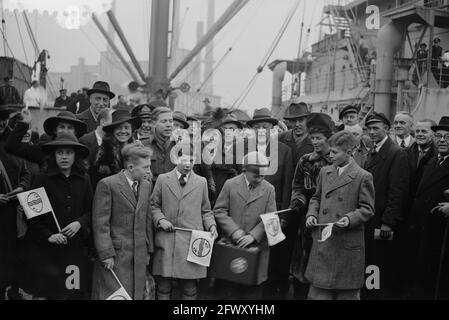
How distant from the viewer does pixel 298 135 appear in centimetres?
549

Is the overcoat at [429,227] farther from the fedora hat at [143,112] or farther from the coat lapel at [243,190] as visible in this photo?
the fedora hat at [143,112]

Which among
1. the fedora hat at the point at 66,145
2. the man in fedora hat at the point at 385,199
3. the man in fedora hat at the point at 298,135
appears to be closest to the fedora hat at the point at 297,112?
the man in fedora hat at the point at 298,135

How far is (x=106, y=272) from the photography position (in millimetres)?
3854

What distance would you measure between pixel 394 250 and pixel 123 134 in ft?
9.74

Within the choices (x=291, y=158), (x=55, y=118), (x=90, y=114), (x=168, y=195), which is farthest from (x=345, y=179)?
(x=90, y=114)

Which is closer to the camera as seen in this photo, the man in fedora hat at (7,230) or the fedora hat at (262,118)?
the man in fedora hat at (7,230)

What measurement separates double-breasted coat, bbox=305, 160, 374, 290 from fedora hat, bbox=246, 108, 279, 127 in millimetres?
1880

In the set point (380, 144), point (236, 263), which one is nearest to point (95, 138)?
point (236, 263)

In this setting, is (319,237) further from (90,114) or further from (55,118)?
(90,114)

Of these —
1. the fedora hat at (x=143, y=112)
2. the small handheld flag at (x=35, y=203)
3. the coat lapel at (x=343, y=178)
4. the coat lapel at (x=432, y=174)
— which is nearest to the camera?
the small handheld flag at (x=35, y=203)

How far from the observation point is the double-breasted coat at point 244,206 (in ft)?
13.9

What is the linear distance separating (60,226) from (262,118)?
283cm

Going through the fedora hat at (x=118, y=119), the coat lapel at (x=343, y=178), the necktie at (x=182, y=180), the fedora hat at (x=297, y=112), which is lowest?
the necktie at (x=182, y=180)

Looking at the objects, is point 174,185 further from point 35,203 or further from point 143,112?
point 143,112
